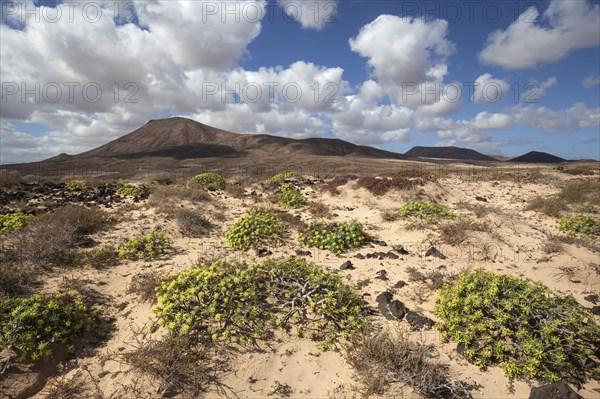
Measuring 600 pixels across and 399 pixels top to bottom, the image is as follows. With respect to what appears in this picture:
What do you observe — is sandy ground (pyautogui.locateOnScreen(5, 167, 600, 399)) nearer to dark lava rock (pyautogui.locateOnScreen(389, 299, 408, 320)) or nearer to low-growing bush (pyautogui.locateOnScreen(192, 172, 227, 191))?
dark lava rock (pyautogui.locateOnScreen(389, 299, 408, 320))

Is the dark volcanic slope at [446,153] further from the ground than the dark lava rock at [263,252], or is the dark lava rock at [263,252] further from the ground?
the dark volcanic slope at [446,153]

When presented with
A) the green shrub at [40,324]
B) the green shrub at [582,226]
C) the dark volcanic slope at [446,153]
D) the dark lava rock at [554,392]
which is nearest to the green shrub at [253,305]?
the green shrub at [40,324]

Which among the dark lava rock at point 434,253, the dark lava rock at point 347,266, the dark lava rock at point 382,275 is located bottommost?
the dark lava rock at point 382,275

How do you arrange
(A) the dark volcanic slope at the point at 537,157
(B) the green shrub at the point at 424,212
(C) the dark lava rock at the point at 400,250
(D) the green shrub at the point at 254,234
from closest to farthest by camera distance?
(C) the dark lava rock at the point at 400,250
(D) the green shrub at the point at 254,234
(B) the green shrub at the point at 424,212
(A) the dark volcanic slope at the point at 537,157

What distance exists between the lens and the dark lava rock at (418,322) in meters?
4.98

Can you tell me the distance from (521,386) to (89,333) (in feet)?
21.4

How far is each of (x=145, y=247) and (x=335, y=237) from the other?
211 inches

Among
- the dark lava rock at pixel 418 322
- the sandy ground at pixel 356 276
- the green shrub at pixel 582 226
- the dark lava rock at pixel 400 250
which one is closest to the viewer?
Answer: the sandy ground at pixel 356 276

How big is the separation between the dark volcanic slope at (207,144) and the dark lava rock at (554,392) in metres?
89.7

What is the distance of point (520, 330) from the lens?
13.6ft

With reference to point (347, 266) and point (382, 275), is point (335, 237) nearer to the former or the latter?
point (347, 266)

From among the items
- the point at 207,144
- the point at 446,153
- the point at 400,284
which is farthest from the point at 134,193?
the point at 446,153

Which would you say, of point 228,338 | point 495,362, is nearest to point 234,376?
point 228,338

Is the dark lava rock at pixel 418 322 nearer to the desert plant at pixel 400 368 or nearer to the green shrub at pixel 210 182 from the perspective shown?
the desert plant at pixel 400 368
